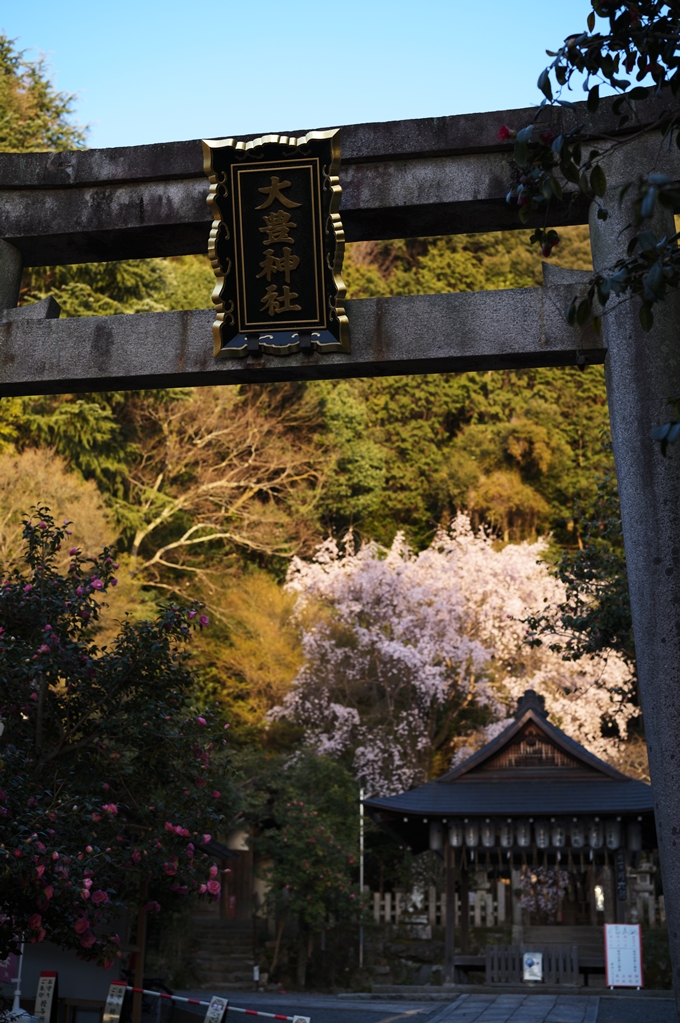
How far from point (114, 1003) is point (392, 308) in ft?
23.1

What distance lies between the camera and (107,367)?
220 inches

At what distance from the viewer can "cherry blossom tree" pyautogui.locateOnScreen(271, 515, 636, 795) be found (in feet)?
77.0

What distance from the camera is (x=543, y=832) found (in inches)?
594

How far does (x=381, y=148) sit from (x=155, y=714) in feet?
13.9

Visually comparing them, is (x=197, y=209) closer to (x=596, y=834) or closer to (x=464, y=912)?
(x=596, y=834)

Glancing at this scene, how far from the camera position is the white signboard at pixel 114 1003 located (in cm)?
905

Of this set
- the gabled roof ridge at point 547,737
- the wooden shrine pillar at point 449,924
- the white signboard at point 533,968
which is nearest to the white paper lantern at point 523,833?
the gabled roof ridge at point 547,737

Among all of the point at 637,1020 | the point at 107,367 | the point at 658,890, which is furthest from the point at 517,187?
the point at 658,890

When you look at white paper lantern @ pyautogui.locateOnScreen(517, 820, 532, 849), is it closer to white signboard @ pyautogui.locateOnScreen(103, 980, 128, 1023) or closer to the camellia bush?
white signboard @ pyautogui.locateOnScreen(103, 980, 128, 1023)

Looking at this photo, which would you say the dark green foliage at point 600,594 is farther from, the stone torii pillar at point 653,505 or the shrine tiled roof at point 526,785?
the stone torii pillar at point 653,505

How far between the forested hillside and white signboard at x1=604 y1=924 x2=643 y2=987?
1125 centimetres

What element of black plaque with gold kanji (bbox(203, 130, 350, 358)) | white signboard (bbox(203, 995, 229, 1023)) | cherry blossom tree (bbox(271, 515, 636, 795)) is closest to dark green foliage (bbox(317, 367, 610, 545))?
cherry blossom tree (bbox(271, 515, 636, 795))

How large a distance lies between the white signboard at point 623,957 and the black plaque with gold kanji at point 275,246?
1140cm

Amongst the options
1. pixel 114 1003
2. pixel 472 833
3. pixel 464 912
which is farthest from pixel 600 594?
pixel 464 912
